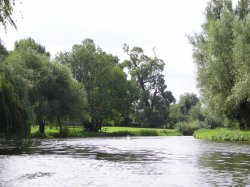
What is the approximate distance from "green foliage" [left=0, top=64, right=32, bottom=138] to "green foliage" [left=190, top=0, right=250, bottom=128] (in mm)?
24491

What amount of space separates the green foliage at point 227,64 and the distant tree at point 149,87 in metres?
54.5

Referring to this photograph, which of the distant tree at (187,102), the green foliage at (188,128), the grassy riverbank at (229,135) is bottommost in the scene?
the grassy riverbank at (229,135)

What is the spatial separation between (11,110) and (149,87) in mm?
92921

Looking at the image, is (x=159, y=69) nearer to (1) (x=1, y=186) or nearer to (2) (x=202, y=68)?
(2) (x=202, y=68)

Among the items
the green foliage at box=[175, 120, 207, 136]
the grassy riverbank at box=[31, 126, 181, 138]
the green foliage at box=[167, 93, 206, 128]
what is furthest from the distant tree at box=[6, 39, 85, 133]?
the green foliage at box=[167, 93, 206, 128]

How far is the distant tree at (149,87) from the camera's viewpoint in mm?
113312

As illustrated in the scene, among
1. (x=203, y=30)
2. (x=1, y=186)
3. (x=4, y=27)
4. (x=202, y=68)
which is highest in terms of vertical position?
(x=203, y=30)

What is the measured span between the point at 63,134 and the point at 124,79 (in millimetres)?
30705

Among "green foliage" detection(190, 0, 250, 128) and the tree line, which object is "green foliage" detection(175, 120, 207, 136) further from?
"green foliage" detection(190, 0, 250, 128)

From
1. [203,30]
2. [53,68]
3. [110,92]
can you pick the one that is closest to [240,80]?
[203,30]

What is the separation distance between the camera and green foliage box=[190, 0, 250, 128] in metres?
48.6

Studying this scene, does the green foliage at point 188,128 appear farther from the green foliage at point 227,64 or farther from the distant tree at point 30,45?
the green foliage at point 227,64

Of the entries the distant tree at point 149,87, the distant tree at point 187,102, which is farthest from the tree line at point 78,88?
the distant tree at point 187,102

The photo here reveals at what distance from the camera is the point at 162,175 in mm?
19734
